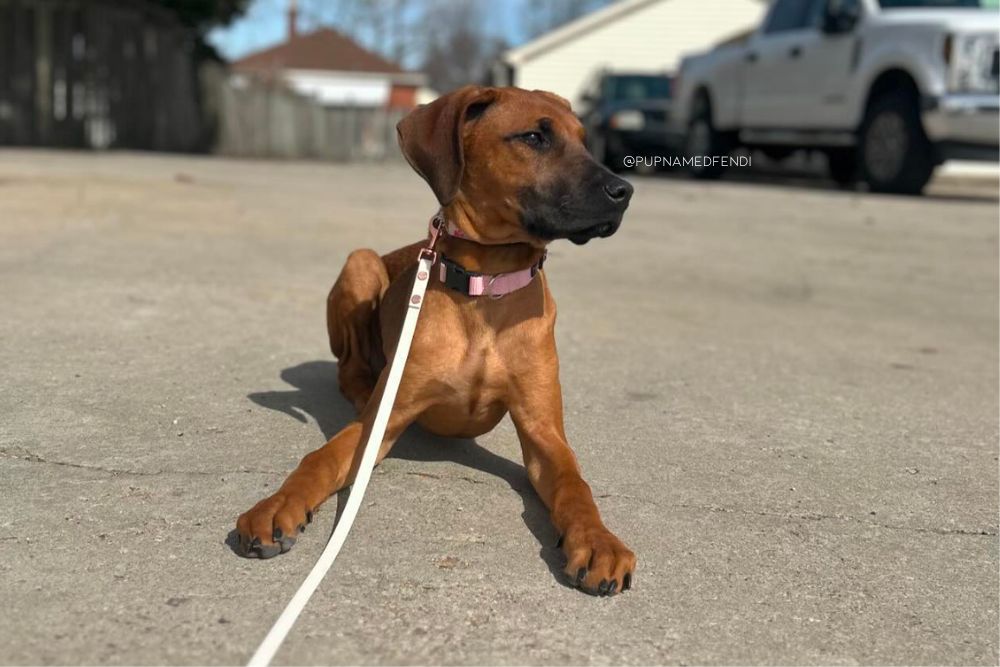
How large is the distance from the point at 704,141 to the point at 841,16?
3571mm

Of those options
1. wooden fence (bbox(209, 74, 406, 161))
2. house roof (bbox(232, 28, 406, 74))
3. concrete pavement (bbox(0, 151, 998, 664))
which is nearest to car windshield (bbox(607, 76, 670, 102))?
wooden fence (bbox(209, 74, 406, 161))

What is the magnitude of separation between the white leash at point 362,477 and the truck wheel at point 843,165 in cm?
1254

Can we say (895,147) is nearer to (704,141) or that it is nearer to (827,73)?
(827,73)

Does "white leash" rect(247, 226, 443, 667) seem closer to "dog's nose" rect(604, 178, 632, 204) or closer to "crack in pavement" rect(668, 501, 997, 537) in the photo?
"dog's nose" rect(604, 178, 632, 204)

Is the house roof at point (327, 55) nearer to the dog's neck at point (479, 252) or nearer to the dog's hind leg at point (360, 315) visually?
the dog's hind leg at point (360, 315)

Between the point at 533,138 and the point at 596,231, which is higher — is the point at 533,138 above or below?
above

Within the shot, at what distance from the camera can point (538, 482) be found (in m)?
3.08

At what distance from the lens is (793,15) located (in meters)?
13.4

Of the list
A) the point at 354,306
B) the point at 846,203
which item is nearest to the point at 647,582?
the point at 354,306

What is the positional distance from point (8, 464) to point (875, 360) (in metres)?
4.02

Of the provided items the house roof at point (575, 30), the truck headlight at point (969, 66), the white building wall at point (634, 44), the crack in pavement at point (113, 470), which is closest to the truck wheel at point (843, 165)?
the truck headlight at point (969, 66)

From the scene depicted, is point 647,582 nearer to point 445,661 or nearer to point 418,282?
point 445,661

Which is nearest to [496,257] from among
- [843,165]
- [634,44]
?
[843,165]

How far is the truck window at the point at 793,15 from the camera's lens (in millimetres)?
12922
